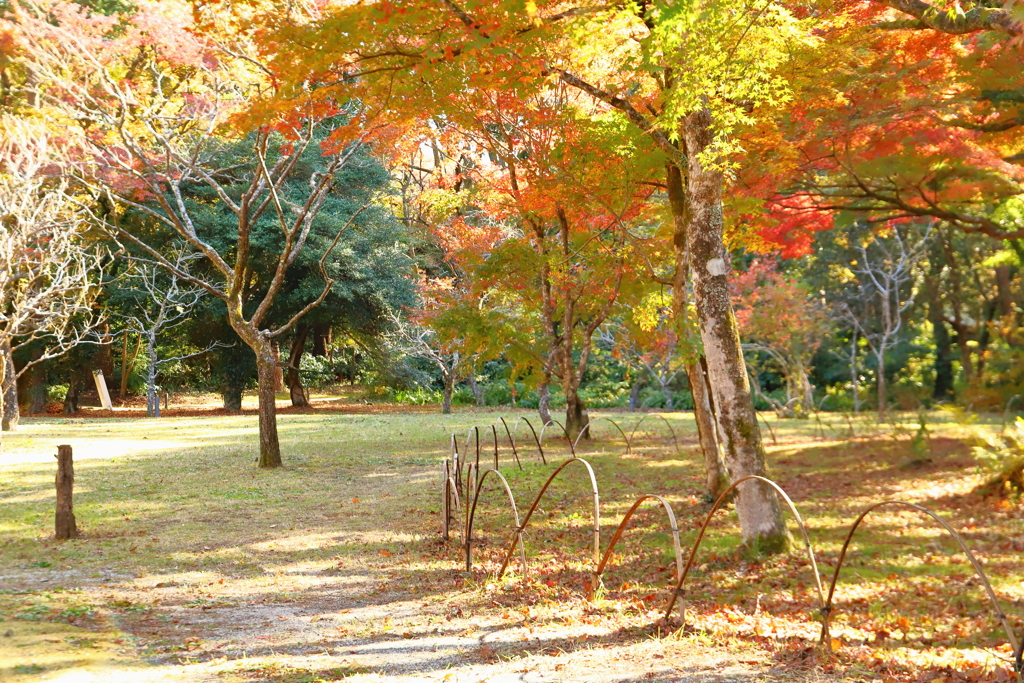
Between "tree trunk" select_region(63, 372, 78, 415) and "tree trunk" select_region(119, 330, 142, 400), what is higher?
"tree trunk" select_region(119, 330, 142, 400)

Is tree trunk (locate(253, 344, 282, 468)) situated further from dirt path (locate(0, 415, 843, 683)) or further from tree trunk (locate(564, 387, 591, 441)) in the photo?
tree trunk (locate(564, 387, 591, 441))

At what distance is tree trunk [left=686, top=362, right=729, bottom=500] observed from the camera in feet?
29.8

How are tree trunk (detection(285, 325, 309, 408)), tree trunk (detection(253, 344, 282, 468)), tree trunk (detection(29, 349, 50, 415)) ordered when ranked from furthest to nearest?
tree trunk (detection(285, 325, 309, 408)) < tree trunk (detection(29, 349, 50, 415)) < tree trunk (detection(253, 344, 282, 468))

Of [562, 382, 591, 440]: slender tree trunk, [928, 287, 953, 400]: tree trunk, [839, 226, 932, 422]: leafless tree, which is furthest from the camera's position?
[928, 287, 953, 400]: tree trunk

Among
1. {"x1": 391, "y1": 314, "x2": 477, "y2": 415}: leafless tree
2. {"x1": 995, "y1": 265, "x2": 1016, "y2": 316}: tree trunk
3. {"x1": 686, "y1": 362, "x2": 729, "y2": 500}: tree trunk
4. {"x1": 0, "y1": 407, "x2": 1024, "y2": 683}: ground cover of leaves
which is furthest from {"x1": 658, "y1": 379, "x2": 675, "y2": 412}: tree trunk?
{"x1": 686, "y1": 362, "x2": 729, "y2": 500}: tree trunk

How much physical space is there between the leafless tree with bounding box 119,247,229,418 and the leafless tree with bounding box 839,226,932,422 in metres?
18.0

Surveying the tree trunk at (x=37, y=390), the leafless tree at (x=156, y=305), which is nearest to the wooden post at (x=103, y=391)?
the tree trunk at (x=37, y=390)

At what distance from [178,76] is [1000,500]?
1513 centimetres

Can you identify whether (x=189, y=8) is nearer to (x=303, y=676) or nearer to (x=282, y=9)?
(x=282, y=9)

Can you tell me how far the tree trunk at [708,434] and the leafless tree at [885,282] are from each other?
12187 millimetres

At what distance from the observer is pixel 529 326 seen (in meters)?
15.3

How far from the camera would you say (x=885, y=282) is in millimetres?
22078

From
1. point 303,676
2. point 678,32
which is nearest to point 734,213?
point 678,32

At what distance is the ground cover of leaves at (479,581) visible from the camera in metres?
4.68
